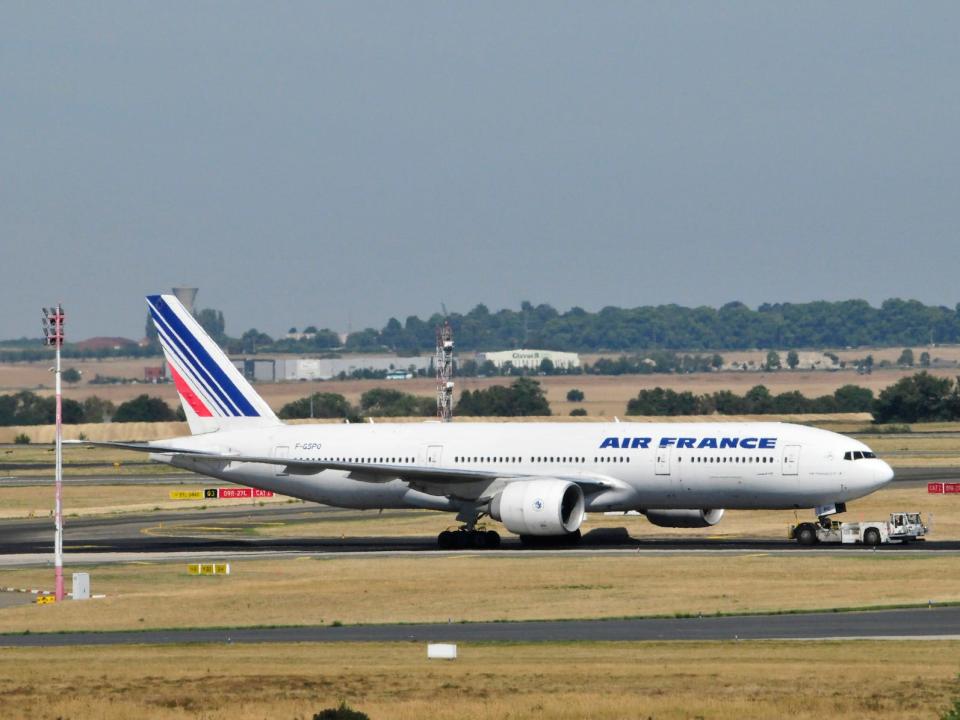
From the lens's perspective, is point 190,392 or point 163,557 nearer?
point 163,557

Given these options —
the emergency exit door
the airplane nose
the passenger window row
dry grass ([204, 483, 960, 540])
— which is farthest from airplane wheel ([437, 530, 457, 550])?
the airplane nose

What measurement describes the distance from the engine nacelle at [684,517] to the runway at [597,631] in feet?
71.9

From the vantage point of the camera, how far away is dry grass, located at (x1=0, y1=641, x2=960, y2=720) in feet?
107

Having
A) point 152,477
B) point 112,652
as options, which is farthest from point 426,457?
point 152,477

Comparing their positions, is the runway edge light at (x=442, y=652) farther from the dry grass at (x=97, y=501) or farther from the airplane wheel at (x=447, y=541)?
the dry grass at (x=97, y=501)

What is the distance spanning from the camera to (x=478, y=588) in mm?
52750

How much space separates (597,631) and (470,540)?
23893 mm

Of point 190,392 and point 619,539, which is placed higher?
point 190,392

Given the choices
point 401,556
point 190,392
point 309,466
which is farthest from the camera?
point 190,392

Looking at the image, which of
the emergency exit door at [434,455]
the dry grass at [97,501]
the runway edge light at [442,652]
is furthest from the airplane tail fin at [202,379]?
the runway edge light at [442,652]

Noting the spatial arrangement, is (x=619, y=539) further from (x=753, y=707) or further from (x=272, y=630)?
(x=753, y=707)

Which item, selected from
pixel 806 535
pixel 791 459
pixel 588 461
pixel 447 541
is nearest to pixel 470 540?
pixel 447 541

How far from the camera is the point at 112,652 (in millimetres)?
41188

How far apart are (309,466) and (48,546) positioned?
39.4 ft
